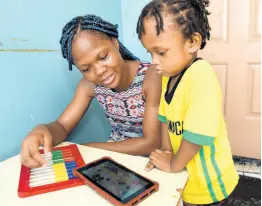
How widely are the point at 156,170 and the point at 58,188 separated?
0.28 metres

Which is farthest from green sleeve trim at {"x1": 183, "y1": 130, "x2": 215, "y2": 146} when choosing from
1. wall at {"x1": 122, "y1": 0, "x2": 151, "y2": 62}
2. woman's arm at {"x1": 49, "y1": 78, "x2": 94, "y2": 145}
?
wall at {"x1": 122, "y1": 0, "x2": 151, "y2": 62}

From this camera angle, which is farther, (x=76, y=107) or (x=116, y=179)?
(x=76, y=107)

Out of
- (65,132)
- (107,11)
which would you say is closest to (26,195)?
(65,132)

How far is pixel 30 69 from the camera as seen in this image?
1063mm

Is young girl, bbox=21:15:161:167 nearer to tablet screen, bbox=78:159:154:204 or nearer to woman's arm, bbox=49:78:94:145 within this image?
woman's arm, bbox=49:78:94:145

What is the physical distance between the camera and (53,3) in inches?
45.4

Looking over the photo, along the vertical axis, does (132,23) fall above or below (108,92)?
above

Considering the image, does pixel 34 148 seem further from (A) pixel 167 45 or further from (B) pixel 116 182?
(A) pixel 167 45

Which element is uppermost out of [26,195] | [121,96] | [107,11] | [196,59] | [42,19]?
[107,11]

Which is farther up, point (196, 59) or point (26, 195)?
point (196, 59)

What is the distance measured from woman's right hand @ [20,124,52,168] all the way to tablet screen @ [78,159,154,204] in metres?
0.16

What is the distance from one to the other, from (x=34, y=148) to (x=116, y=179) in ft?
1.00

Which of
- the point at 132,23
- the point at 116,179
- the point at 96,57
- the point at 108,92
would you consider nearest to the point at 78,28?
the point at 96,57

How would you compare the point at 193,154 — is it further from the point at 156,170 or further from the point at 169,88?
the point at 169,88
